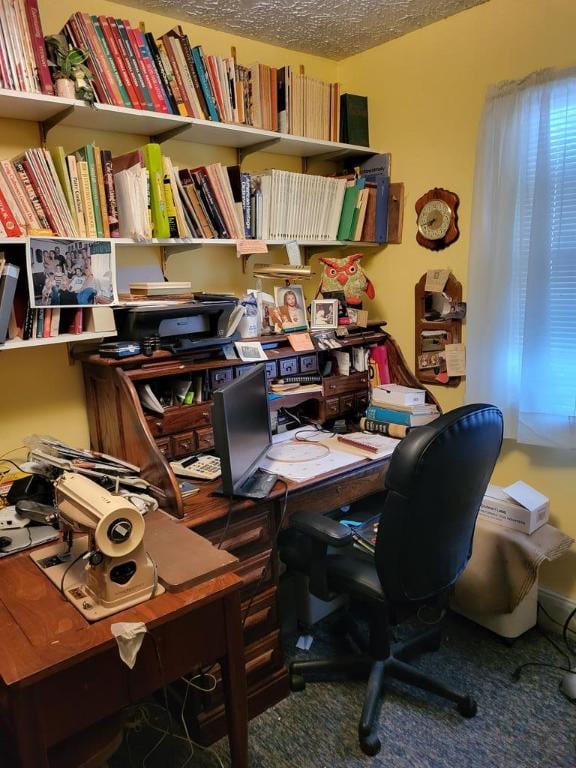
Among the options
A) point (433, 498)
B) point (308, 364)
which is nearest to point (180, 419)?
point (308, 364)

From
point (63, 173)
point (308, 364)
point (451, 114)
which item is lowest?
point (308, 364)

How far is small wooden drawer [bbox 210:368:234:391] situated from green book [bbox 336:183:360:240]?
0.92 m

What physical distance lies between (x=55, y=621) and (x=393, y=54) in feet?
8.50

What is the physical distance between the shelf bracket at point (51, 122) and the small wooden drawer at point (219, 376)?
951 mm

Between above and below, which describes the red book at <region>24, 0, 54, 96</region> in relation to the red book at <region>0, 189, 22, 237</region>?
above

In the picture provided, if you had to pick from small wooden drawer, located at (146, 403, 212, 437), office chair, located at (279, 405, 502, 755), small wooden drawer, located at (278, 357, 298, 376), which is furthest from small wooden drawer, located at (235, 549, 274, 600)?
small wooden drawer, located at (278, 357, 298, 376)

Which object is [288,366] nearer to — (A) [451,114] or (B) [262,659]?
(B) [262,659]

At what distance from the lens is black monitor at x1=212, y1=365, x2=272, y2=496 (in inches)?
64.8

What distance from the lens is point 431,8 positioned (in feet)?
7.29

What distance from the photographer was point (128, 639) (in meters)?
1.13

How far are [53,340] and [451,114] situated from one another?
1.85 m

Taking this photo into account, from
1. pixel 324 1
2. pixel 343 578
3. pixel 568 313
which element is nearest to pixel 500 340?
pixel 568 313

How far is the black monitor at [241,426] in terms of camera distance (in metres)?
1.65

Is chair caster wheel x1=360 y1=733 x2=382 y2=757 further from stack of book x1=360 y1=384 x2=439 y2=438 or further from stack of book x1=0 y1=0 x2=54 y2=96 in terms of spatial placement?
stack of book x1=0 y1=0 x2=54 y2=96
